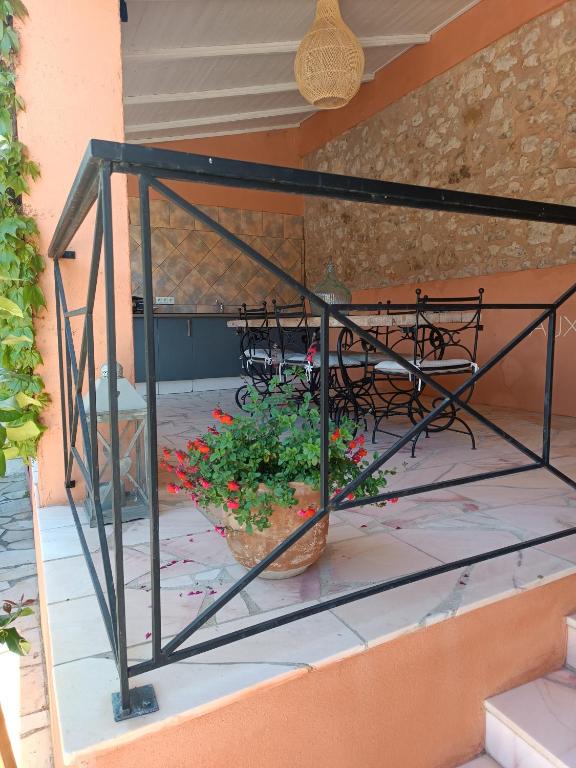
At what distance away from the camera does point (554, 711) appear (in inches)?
53.8

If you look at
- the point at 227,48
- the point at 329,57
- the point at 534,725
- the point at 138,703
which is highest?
the point at 227,48

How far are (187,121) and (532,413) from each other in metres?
4.84

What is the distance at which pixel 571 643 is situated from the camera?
152cm

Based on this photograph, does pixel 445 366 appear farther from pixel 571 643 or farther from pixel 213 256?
pixel 213 256

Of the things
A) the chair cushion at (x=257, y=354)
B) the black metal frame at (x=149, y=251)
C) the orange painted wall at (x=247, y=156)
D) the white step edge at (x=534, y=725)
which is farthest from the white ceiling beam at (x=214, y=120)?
the white step edge at (x=534, y=725)

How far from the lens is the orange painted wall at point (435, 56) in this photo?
4.30 metres

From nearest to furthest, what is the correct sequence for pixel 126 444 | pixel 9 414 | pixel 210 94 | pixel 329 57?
pixel 9 414
pixel 126 444
pixel 329 57
pixel 210 94

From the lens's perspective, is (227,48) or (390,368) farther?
(227,48)

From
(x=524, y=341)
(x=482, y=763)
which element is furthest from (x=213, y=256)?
(x=482, y=763)

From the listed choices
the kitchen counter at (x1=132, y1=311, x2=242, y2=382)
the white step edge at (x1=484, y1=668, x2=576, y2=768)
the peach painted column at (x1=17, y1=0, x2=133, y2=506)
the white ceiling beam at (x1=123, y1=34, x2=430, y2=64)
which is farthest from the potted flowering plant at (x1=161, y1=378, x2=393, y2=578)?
the kitchen counter at (x1=132, y1=311, x2=242, y2=382)

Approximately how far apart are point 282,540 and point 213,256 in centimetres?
612

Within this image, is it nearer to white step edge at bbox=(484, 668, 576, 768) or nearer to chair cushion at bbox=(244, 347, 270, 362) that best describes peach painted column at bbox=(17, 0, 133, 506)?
white step edge at bbox=(484, 668, 576, 768)

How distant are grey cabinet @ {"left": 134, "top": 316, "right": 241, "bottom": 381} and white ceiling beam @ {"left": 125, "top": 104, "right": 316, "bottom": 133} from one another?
2.19 meters

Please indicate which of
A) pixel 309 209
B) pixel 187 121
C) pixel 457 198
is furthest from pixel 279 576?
pixel 309 209
